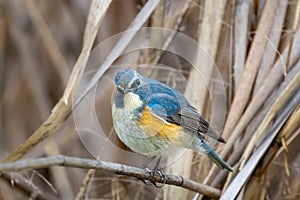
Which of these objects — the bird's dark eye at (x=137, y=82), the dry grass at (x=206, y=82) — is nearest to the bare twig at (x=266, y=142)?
the dry grass at (x=206, y=82)

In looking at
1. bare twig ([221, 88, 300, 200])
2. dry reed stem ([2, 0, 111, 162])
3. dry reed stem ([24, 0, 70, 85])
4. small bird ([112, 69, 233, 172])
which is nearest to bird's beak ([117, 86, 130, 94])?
small bird ([112, 69, 233, 172])

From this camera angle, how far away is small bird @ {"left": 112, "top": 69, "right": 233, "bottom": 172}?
1.20 meters

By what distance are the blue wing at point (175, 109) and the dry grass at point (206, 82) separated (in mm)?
126

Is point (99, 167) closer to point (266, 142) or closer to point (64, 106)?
point (64, 106)

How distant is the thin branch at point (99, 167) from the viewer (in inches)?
31.7

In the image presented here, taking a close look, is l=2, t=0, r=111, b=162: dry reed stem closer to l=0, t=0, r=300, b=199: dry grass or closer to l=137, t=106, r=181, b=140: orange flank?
l=0, t=0, r=300, b=199: dry grass

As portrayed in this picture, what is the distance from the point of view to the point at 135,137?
1.21m

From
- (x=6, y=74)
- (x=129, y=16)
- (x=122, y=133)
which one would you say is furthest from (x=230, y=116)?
(x=6, y=74)

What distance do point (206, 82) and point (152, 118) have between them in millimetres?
314

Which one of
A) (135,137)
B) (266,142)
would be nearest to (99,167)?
(135,137)

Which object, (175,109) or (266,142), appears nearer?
(175,109)

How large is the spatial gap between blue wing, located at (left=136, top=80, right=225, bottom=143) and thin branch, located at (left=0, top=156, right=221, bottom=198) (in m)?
0.12

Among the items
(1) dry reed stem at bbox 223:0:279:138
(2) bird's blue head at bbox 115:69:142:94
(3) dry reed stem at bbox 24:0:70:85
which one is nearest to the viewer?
(2) bird's blue head at bbox 115:69:142:94

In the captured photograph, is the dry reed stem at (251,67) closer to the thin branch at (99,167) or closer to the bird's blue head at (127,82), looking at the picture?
the thin branch at (99,167)
